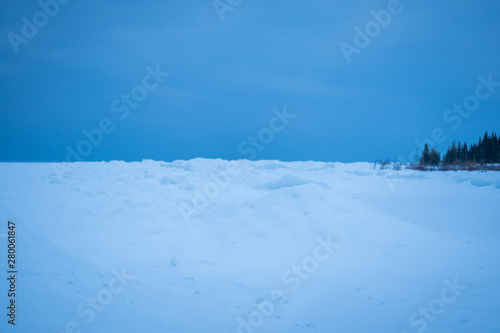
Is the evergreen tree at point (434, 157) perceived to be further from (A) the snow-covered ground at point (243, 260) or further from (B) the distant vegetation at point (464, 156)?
(A) the snow-covered ground at point (243, 260)

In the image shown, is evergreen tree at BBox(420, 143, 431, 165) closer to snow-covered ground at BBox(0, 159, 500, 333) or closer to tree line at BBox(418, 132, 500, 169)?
tree line at BBox(418, 132, 500, 169)

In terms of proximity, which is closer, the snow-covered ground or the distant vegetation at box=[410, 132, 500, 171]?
the snow-covered ground

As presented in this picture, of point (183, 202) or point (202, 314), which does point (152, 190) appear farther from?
point (202, 314)

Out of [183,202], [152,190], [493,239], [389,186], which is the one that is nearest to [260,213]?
[183,202]

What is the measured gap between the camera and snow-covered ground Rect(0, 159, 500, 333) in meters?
4.54

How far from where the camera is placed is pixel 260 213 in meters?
9.07

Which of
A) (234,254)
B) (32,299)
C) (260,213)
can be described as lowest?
(32,299)

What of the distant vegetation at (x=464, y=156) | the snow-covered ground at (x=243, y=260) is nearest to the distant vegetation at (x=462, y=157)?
the distant vegetation at (x=464, y=156)

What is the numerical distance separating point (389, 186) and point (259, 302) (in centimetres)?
1285

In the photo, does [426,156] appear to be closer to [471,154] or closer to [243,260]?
[471,154]

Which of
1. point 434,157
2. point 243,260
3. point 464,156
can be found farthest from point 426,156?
point 243,260

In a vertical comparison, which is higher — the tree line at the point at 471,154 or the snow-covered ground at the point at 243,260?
the tree line at the point at 471,154

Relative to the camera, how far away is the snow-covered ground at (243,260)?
4.54 meters

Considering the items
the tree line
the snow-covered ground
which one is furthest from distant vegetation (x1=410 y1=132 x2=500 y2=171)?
the snow-covered ground
